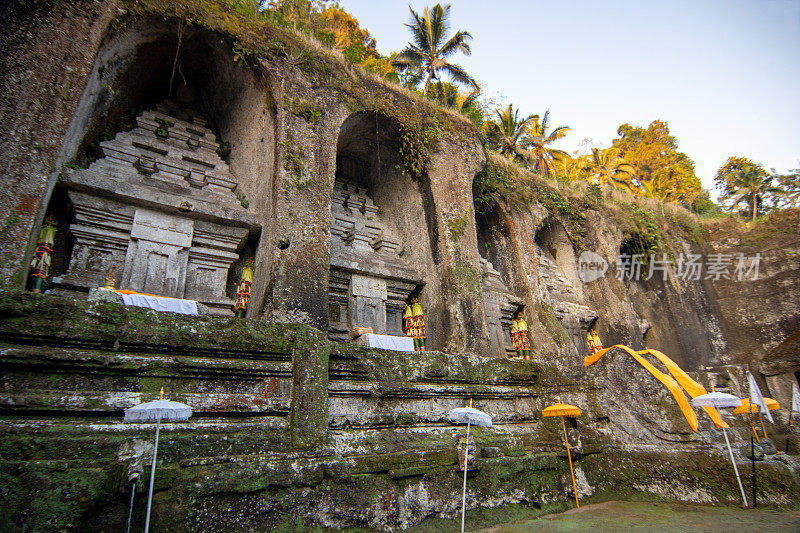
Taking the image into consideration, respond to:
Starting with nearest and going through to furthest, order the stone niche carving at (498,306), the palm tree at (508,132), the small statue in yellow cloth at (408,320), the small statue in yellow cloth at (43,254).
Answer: the small statue in yellow cloth at (43,254)
the small statue in yellow cloth at (408,320)
the stone niche carving at (498,306)
the palm tree at (508,132)

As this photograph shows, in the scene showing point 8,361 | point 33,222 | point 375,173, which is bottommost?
point 8,361

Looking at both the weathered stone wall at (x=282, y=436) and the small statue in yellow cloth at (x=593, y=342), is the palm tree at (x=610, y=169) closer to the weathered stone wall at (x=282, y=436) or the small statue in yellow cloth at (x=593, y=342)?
the small statue in yellow cloth at (x=593, y=342)

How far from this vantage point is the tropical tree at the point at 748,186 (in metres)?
23.7

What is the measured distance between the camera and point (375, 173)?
1016 centimetres

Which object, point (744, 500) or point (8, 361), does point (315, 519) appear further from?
point (744, 500)

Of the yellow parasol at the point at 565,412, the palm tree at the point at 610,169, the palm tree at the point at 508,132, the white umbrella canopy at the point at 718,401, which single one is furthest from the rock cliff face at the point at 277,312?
the palm tree at the point at 610,169

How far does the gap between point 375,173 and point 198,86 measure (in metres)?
3.98

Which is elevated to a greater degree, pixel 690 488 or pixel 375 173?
pixel 375 173

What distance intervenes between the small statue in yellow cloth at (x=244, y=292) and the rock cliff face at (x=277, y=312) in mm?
326

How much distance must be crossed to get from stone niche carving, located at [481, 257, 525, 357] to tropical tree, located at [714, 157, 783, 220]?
20399mm

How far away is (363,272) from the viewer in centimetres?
862

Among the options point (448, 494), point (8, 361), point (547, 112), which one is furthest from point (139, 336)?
point (547, 112)

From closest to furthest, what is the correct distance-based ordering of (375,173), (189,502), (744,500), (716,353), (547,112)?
(189,502)
(744,500)
(375,173)
(716,353)
(547,112)

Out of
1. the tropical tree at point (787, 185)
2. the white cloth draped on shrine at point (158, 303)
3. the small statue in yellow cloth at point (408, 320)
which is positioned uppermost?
the tropical tree at point (787, 185)
